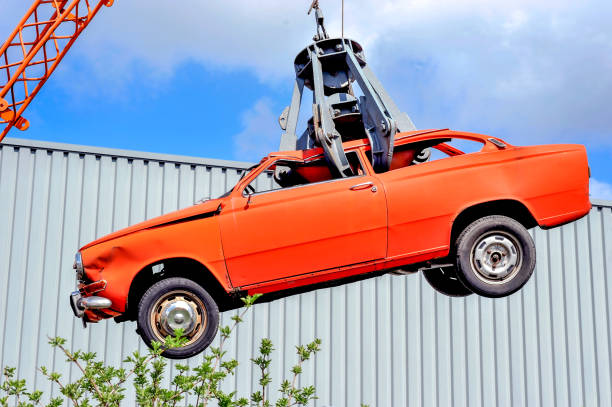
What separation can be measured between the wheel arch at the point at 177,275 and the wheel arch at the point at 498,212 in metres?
1.48

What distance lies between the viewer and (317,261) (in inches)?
163

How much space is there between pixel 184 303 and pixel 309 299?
9.70 meters

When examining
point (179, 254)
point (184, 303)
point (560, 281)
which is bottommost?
point (184, 303)

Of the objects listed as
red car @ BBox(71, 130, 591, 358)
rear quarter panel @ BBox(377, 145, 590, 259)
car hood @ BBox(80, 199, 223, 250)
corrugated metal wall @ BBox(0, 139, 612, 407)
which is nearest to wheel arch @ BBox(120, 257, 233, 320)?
red car @ BBox(71, 130, 591, 358)

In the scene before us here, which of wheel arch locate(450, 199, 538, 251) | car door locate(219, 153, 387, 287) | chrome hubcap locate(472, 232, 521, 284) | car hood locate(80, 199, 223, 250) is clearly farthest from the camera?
wheel arch locate(450, 199, 538, 251)

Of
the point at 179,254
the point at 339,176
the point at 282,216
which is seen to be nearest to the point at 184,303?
the point at 179,254

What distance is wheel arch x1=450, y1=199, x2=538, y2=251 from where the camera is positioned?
14.8 feet

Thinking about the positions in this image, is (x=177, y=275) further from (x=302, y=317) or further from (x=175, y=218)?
(x=302, y=317)

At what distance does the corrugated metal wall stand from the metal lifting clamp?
8.36m

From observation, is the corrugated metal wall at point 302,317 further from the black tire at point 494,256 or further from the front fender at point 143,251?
the black tire at point 494,256

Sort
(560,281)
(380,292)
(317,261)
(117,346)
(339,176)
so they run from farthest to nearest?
1. (560,281)
2. (380,292)
3. (117,346)
4. (339,176)
5. (317,261)

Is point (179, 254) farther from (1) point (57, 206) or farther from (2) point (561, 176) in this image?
(1) point (57, 206)

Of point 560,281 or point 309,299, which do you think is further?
point 560,281

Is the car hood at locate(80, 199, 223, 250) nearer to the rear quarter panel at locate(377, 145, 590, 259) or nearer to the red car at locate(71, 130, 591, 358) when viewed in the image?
the red car at locate(71, 130, 591, 358)
